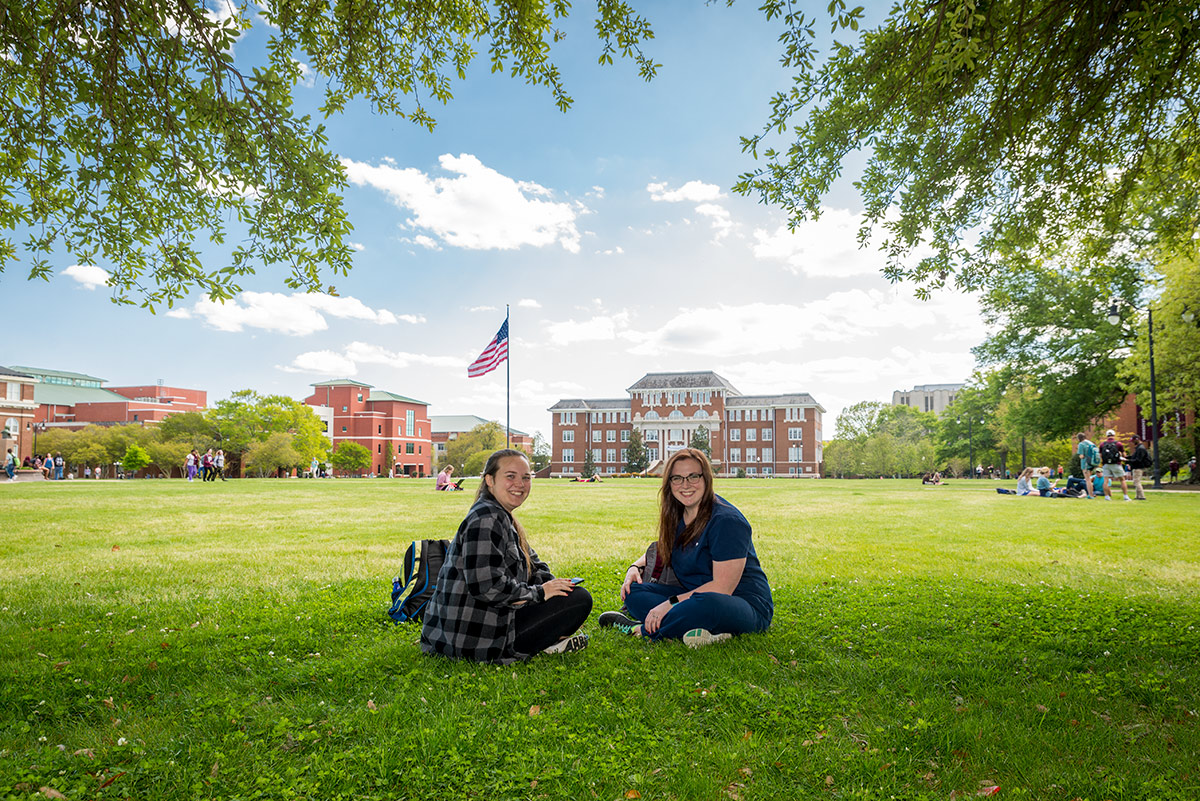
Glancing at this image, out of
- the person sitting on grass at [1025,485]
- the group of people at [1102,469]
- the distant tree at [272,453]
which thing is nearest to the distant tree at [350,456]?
the distant tree at [272,453]

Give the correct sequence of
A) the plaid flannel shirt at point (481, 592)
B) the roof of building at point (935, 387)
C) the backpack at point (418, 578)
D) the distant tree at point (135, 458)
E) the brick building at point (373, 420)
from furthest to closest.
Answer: the roof of building at point (935, 387) < the brick building at point (373, 420) < the distant tree at point (135, 458) < the backpack at point (418, 578) < the plaid flannel shirt at point (481, 592)

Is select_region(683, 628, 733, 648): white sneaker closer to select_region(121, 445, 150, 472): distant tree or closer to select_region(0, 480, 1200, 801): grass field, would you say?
select_region(0, 480, 1200, 801): grass field

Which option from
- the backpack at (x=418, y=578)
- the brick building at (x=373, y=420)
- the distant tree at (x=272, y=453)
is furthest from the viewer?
the brick building at (x=373, y=420)

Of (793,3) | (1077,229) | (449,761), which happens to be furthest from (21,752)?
(1077,229)

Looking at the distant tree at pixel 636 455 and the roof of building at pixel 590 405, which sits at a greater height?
the roof of building at pixel 590 405

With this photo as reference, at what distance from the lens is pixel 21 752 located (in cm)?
341

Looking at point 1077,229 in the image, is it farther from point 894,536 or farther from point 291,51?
point 291,51

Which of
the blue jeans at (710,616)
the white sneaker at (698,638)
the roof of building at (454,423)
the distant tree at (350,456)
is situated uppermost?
the roof of building at (454,423)

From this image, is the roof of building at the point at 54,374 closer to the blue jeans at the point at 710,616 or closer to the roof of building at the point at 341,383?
the roof of building at the point at 341,383

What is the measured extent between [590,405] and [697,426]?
62.3 feet

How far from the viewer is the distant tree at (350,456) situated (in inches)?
3499

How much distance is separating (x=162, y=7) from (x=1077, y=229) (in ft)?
35.5

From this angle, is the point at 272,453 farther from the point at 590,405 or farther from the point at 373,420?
the point at 590,405

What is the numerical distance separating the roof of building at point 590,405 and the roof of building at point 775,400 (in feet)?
58.0
